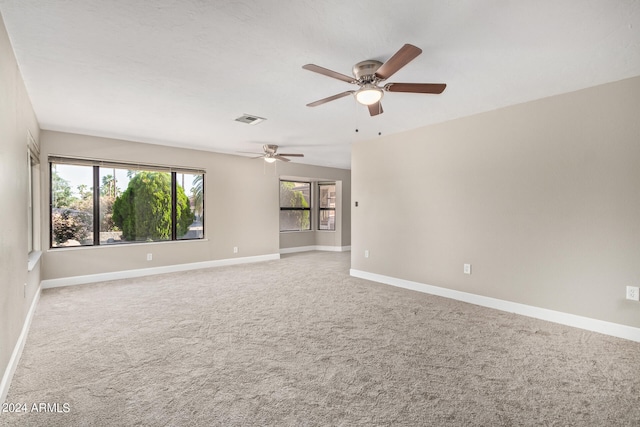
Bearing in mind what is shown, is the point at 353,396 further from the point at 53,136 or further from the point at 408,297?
the point at 53,136

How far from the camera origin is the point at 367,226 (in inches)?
211

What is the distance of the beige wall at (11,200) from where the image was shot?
2.04 meters

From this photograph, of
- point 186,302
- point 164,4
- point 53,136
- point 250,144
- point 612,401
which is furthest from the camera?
point 250,144

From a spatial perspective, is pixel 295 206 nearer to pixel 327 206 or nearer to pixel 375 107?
pixel 327 206

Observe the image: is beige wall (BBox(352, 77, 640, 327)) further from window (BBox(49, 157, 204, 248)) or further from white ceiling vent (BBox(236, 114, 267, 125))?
window (BBox(49, 157, 204, 248))

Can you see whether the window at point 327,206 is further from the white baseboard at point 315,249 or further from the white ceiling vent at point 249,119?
the white ceiling vent at point 249,119

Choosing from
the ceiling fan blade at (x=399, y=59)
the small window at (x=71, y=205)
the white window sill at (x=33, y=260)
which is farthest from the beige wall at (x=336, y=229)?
the ceiling fan blade at (x=399, y=59)

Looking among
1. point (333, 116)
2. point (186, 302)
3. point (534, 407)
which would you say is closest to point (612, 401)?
point (534, 407)

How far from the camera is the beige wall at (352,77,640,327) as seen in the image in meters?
2.93

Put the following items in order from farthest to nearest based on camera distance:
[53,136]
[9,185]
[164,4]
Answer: [53,136], [9,185], [164,4]

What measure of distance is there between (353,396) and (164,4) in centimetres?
269

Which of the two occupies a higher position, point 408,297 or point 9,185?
point 9,185

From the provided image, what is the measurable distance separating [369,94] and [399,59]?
0.53m

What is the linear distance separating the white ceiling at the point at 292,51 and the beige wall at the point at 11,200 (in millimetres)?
234
